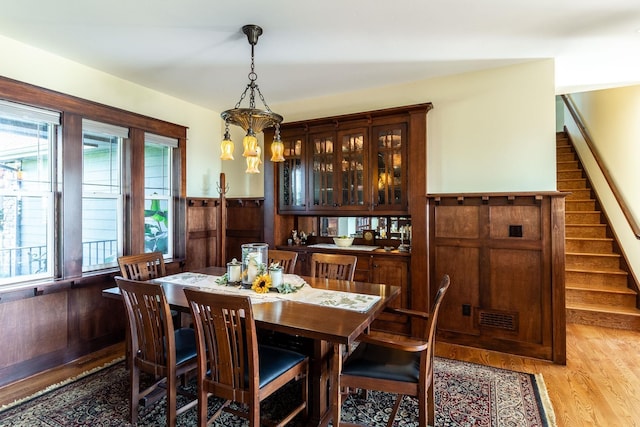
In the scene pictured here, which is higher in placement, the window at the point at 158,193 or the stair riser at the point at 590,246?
the window at the point at 158,193

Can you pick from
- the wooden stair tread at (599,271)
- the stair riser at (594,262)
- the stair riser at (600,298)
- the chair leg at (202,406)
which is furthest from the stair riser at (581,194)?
the chair leg at (202,406)

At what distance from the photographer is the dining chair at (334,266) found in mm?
3004

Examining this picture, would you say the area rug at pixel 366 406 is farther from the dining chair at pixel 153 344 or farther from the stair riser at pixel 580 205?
the stair riser at pixel 580 205

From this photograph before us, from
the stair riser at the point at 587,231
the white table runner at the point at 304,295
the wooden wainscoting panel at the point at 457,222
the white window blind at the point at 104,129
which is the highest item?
the white window blind at the point at 104,129

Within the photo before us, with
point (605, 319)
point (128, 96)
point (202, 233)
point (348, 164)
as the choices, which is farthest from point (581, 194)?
point (128, 96)

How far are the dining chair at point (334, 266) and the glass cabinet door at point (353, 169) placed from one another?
0.96 meters

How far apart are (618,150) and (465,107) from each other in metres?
2.73

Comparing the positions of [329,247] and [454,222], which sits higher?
[454,222]

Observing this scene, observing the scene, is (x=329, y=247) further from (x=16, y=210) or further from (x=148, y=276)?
(x=16, y=210)

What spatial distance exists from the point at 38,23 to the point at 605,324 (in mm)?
6196

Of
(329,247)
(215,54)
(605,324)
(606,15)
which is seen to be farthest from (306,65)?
(605,324)

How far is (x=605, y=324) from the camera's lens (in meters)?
3.89

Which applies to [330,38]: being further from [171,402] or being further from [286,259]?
[171,402]

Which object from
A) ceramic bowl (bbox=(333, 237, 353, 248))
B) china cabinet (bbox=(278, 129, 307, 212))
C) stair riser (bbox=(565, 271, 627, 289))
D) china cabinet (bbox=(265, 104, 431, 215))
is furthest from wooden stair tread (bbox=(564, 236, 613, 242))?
china cabinet (bbox=(278, 129, 307, 212))
